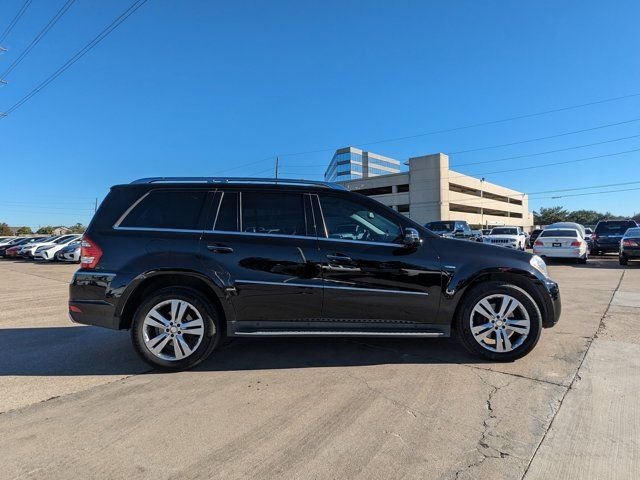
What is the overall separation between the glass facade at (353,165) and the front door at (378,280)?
9892cm

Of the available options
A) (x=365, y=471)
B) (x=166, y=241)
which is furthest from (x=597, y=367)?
(x=166, y=241)

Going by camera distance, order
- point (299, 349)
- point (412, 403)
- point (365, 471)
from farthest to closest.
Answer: point (299, 349) < point (412, 403) < point (365, 471)

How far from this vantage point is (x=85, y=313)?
3906mm

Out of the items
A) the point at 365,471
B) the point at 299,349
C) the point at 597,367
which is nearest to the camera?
the point at 365,471

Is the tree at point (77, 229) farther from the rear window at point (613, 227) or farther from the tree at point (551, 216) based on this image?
the tree at point (551, 216)

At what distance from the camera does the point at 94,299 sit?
3871 millimetres

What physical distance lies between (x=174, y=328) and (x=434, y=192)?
63.5 m

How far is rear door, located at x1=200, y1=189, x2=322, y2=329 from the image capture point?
3875mm

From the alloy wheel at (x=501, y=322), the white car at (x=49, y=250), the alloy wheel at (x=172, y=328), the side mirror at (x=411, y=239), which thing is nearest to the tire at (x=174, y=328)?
the alloy wheel at (x=172, y=328)

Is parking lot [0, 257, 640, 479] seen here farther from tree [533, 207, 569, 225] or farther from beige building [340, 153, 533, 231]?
tree [533, 207, 569, 225]

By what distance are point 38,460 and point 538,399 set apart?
11.7ft

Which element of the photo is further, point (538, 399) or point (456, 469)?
point (538, 399)

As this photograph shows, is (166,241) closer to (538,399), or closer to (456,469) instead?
(456,469)

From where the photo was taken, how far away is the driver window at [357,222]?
13.4 feet
